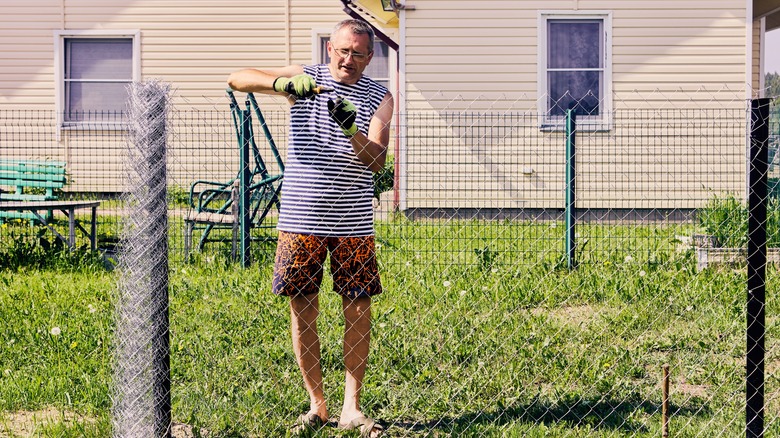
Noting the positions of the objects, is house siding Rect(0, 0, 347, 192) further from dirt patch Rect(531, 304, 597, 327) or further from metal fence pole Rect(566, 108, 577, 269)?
dirt patch Rect(531, 304, 597, 327)

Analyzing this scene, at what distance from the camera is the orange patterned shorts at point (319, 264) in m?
4.22

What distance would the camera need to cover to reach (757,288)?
13.4 feet

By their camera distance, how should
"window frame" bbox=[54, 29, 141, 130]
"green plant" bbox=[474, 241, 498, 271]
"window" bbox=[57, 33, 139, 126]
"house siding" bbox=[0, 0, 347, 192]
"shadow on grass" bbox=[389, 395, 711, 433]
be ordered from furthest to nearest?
1. "window" bbox=[57, 33, 139, 126]
2. "window frame" bbox=[54, 29, 141, 130]
3. "house siding" bbox=[0, 0, 347, 192]
4. "green plant" bbox=[474, 241, 498, 271]
5. "shadow on grass" bbox=[389, 395, 711, 433]

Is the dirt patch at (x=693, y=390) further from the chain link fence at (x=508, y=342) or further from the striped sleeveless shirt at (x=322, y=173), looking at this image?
the striped sleeveless shirt at (x=322, y=173)

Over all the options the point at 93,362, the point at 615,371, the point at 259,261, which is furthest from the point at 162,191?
the point at 259,261

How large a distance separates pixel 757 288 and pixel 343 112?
5.95ft

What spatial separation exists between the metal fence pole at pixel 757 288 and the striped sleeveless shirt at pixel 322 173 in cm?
161

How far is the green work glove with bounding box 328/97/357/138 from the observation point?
3.85 m

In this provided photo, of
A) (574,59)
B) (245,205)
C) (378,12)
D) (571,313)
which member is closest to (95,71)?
(378,12)

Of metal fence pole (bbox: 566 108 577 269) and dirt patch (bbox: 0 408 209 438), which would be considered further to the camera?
metal fence pole (bbox: 566 108 577 269)

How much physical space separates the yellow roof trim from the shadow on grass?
29.2 feet

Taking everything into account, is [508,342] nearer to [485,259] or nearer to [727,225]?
[485,259]

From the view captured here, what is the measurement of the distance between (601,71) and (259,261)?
19.6 feet

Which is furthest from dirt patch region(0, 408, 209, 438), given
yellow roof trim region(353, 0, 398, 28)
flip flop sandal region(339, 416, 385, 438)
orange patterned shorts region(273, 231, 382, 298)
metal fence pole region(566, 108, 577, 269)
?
yellow roof trim region(353, 0, 398, 28)
